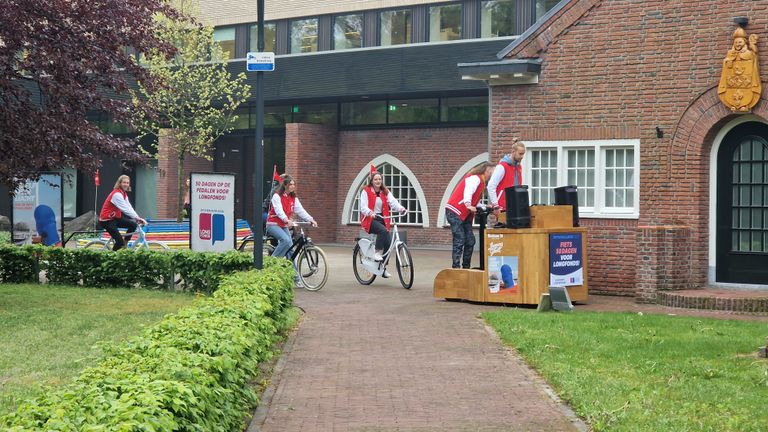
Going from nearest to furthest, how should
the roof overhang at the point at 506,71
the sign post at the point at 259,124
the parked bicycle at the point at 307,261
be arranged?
1. the sign post at the point at 259,124
2. the roof overhang at the point at 506,71
3. the parked bicycle at the point at 307,261

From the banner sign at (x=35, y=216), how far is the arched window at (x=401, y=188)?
42.0ft

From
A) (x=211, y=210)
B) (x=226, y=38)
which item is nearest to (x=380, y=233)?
(x=211, y=210)

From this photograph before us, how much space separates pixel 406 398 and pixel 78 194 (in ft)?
117

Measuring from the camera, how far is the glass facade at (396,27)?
32688mm

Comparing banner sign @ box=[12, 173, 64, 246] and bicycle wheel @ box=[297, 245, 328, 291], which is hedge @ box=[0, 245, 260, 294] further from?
banner sign @ box=[12, 173, 64, 246]

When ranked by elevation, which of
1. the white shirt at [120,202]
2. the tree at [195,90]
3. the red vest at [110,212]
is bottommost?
the red vest at [110,212]

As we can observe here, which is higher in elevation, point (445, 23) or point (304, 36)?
point (304, 36)

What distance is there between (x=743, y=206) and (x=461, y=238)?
4143 mm

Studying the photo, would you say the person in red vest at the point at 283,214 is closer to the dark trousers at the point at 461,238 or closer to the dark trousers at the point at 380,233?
the dark trousers at the point at 380,233

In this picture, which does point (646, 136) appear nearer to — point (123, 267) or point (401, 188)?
point (123, 267)

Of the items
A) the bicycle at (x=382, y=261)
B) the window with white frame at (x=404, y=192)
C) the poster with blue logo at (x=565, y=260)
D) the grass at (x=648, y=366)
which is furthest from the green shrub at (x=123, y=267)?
the window with white frame at (x=404, y=192)

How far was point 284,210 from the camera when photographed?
17859mm

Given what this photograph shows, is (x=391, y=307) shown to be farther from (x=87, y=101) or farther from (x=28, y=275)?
(x=28, y=275)

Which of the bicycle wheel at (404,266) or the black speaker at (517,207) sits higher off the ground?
the black speaker at (517,207)
